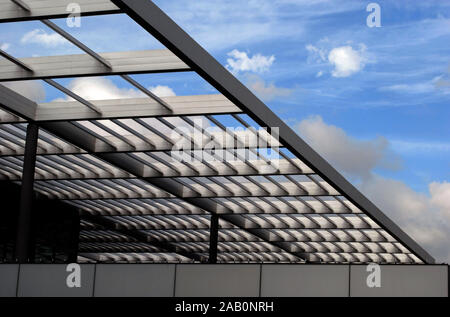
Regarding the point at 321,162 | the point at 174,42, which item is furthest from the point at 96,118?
the point at 321,162

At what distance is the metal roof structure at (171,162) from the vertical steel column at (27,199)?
0.22ft

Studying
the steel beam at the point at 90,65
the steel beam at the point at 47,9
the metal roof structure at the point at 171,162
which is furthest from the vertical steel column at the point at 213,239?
the steel beam at the point at 47,9

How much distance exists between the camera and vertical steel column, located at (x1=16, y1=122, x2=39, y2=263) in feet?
81.1

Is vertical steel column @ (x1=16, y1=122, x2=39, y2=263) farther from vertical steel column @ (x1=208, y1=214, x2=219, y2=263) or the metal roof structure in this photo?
vertical steel column @ (x1=208, y1=214, x2=219, y2=263)

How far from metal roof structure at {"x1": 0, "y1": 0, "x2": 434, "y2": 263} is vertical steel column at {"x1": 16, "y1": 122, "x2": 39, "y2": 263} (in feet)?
0.22

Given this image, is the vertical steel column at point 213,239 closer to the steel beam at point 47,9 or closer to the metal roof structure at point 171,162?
Answer: the metal roof structure at point 171,162

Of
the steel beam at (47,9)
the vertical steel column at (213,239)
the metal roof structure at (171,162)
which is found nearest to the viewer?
the steel beam at (47,9)

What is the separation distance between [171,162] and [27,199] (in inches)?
244

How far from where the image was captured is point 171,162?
29750 millimetres

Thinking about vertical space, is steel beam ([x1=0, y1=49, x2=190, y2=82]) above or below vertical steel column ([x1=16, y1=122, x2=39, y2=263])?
above

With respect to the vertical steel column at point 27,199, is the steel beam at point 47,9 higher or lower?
higher

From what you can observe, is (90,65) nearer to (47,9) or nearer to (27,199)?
(47,9)

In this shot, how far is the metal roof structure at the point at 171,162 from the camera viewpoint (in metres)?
19.3

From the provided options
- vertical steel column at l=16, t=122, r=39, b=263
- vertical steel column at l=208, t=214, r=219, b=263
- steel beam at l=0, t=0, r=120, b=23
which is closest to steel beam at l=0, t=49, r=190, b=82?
steel beam at l=0, t=0, r=120, b=23
